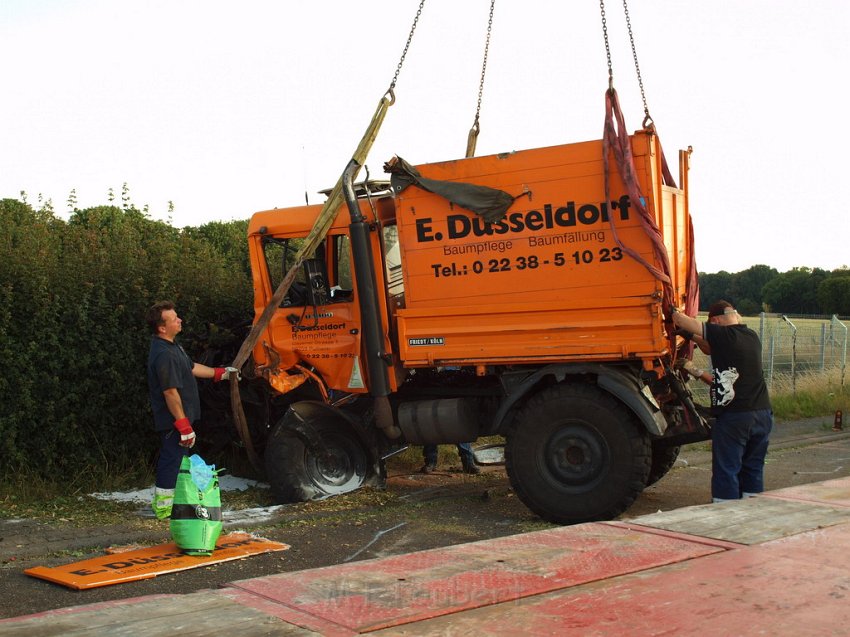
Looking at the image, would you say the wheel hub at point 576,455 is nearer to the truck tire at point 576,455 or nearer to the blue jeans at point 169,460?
the truck tire at point 576,455

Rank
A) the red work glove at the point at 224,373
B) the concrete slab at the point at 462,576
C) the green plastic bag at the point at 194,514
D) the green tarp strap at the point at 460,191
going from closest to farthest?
1. the concrete slab at the point at 462,576
2. the green plastic bag at the point at 194,514
3. the green tarp strap at the point at 460,191
4. the red work glove at the point at 224,373

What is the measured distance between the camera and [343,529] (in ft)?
25.3

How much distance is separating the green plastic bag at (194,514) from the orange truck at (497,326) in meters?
2.19

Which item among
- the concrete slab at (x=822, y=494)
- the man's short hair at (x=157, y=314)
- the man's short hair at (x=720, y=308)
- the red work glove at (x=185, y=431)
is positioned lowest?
the concrete slab at (x=822, y=494)

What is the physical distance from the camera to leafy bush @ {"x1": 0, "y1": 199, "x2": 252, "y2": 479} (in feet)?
29.3

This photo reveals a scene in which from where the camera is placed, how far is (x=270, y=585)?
4.41 m

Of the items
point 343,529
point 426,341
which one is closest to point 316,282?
point 426,341

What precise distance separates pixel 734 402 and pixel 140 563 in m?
4.56

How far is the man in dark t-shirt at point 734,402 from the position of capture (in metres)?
7.62

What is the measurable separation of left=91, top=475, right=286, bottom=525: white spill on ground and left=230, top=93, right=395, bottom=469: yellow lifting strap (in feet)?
2.43

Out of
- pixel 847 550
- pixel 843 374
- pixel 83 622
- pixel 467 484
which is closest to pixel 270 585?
pixel 83 622

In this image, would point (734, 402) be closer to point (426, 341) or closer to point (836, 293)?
point (426, 341)

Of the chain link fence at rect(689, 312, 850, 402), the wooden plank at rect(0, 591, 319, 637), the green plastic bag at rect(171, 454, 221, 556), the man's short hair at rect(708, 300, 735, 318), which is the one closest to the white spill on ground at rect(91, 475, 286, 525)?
the green plastic bag at rect(171, 454, 221, 556)

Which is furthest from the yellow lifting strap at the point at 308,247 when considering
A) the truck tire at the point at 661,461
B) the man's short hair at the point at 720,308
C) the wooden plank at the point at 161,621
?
the wooden plank at the point at 161,621
